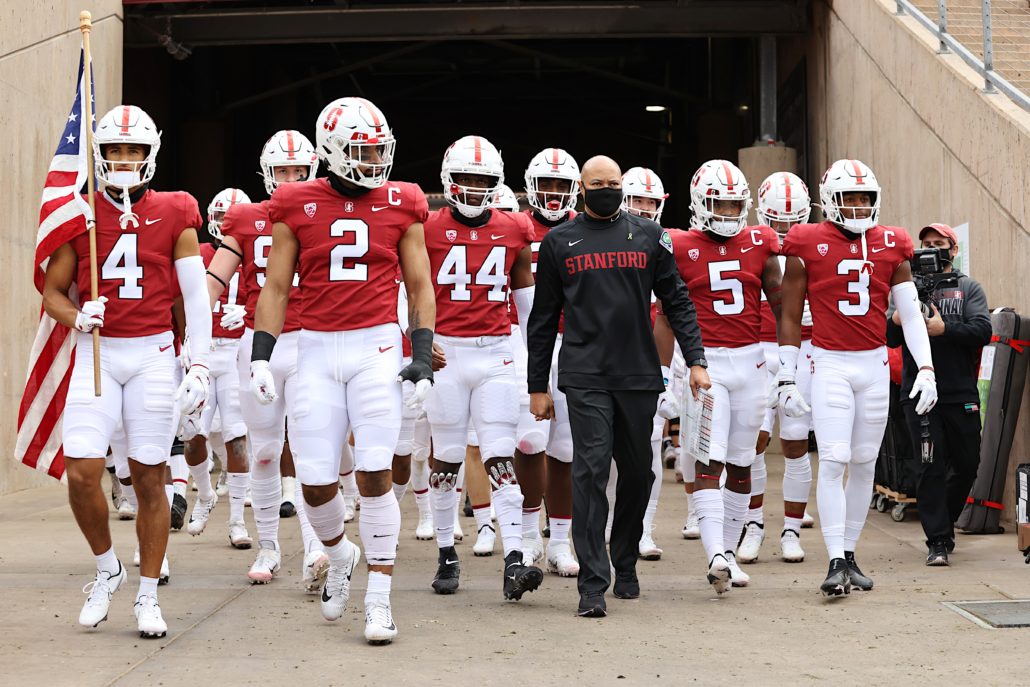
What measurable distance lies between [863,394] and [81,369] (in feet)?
12.6

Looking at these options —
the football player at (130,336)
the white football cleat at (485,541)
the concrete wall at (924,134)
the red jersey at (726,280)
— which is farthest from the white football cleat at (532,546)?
the concrete wall at (924,134)

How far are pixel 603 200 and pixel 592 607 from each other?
6.37ft

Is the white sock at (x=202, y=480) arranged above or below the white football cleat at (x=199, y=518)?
above

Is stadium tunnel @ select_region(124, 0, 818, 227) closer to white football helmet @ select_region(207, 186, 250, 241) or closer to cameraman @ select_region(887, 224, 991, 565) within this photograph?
white football helmet @ select_region(207, 186, 250, 241)

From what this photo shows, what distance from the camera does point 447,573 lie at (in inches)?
278

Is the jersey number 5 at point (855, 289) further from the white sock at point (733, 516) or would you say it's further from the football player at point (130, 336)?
the football player at point (130, 336)

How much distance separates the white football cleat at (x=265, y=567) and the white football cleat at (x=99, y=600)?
3.92ft

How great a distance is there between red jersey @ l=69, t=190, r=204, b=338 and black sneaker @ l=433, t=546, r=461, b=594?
193 cm

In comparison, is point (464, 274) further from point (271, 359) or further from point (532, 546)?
point (532, 546)

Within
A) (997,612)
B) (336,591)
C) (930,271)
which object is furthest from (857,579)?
(336,591)

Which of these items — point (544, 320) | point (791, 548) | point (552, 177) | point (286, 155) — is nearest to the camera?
point (544, 320)

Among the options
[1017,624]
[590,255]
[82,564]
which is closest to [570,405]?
[590,255]

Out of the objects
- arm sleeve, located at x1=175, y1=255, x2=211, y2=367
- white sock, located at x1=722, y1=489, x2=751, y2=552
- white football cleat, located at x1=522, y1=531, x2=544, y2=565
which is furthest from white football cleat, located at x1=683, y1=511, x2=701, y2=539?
arm sleeve, located at x1=175, y1=255, x2=211, y2=367

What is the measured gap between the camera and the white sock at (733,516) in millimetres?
7621
